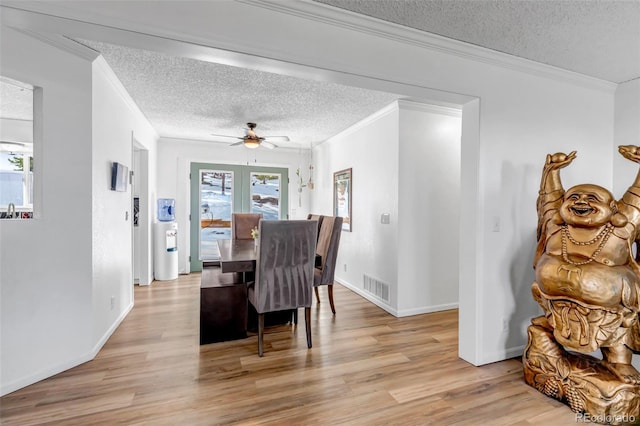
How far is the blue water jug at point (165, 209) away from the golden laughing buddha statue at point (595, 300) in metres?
5.04

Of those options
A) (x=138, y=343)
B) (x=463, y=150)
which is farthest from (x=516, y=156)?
(x=138, y=343)

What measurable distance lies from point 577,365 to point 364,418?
1.42 m

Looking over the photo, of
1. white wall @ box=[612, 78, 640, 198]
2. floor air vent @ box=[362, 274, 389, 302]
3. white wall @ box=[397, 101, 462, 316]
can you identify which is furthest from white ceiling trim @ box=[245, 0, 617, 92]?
floor air vent @ box=[362, 274, 389, 302]

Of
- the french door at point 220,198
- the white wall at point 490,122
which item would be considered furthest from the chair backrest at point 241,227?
the white wall at point 490,122

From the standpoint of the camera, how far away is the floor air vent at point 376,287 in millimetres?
3654

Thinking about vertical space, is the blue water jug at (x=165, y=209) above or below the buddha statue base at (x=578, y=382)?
above

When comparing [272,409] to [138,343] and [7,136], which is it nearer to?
[138,343]

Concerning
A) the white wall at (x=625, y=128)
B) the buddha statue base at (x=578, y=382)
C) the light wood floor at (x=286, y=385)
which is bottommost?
the light wood floor at (x=286, y=385)

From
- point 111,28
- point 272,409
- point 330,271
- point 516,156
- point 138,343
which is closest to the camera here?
point 111,28

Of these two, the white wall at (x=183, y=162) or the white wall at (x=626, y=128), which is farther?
the white wall at (x=183, y=162)

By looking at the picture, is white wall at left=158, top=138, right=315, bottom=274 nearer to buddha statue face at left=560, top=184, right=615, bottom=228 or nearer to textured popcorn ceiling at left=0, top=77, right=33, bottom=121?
textured popcorn ceiling at left=0, top=77, right=33, bottom=121

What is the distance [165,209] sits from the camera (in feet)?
16.2

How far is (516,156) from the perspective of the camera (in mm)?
2449

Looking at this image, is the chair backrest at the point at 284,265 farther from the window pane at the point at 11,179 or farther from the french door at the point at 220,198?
the french door at the point at 220,198
